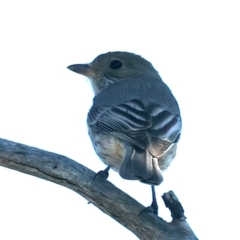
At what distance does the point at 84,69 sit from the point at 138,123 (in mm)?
4128

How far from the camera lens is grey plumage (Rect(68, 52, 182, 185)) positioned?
38.5 feet

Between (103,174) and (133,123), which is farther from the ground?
(133,123)

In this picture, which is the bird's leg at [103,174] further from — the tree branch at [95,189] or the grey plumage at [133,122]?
the grey plumage at [133,122]

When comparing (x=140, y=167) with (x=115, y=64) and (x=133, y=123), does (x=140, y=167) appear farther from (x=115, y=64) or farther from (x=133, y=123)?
(x=115, y=64)

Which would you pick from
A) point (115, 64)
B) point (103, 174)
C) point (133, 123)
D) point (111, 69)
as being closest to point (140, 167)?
point (103, 174)

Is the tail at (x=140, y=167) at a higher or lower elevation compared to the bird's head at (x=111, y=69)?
lower

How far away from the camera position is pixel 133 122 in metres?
Answer: 12.5

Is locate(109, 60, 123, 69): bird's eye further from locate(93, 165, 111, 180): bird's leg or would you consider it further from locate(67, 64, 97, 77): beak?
locate(93, 165, 111, 180): bird's leg

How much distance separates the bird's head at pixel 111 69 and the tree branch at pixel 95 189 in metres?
4.80

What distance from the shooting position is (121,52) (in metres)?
16.5

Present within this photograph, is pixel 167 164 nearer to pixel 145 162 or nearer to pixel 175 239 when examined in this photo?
pixel 145 162

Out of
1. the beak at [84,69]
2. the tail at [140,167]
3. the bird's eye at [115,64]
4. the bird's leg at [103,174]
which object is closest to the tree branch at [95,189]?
the bird's leg at [103,174]

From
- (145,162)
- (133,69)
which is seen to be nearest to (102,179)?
(145,162)

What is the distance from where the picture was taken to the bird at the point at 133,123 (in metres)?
11.7
